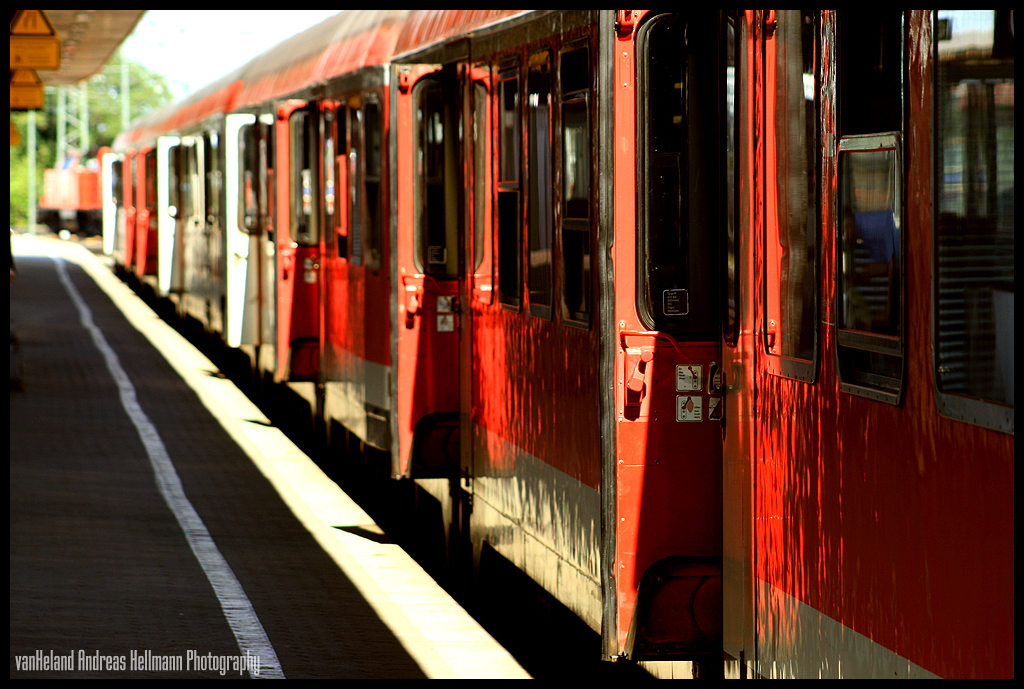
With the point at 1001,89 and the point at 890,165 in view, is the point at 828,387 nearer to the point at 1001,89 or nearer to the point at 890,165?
the point at 890,165

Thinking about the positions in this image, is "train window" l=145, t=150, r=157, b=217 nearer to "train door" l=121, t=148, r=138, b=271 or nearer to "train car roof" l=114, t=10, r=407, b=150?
"train door" l=121, t=148, r=138, b=271

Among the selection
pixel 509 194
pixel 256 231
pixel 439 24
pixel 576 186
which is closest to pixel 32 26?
pixel 256 231

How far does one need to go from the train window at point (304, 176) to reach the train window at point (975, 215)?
8756 millimetres

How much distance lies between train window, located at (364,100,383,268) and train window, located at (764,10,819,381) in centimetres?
492

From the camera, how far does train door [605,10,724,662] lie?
5055 millimetres

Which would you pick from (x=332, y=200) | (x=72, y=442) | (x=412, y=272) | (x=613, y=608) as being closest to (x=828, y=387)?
(x=613, y=608)

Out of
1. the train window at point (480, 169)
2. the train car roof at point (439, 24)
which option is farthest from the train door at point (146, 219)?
the train window at point (480, 169)

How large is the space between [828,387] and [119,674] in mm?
3569

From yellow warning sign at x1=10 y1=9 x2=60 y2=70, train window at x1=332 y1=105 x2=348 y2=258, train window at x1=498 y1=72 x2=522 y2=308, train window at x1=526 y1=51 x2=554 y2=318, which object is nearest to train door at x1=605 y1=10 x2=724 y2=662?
train window at x1=526 y1=51 x2=554 y2=318

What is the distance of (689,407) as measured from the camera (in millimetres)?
5074

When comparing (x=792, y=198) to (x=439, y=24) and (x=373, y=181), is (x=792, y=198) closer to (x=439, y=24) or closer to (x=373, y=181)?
(x=439, y=24)

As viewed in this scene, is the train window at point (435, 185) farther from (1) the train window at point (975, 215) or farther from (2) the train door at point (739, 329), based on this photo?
(1) the train window at point (975, 215)

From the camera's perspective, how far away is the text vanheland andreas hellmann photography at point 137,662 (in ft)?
21.0

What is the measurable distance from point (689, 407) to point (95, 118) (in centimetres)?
8915
